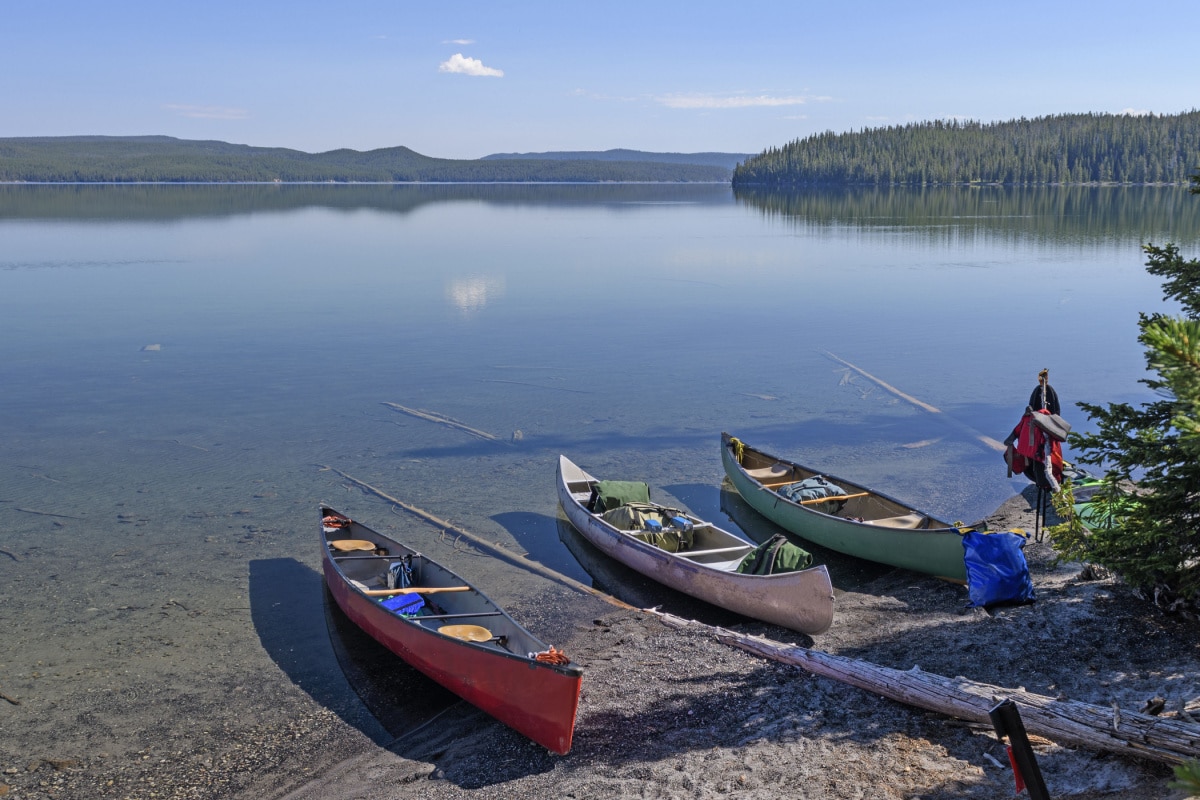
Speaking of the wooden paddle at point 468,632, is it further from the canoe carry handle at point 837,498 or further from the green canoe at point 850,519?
the canoe carry handle at point 837,498

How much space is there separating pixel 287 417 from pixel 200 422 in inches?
77.8

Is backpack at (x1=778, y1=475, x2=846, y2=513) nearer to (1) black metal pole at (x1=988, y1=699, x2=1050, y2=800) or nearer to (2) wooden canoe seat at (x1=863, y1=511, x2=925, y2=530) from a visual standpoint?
(2) wooden canoe seat at (x1=863, y1=511, x2=925, y2=530)

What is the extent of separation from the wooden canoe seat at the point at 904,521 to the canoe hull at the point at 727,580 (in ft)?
6.90

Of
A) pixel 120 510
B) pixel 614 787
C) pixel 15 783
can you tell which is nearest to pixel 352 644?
pixel 15 783

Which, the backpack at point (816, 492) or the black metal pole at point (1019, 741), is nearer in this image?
the black metal pole at point (1019, 741)

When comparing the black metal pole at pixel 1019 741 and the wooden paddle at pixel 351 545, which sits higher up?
the black metal pole at pixel 1019 741

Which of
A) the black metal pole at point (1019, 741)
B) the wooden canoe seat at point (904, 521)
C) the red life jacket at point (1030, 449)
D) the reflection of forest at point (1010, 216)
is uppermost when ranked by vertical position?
the reflection of forest at point (1010, 216)

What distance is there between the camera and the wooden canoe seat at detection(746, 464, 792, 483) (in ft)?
60.9

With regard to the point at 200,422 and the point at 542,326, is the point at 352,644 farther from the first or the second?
the point at 542,326

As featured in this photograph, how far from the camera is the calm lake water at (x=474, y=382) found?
706 inches

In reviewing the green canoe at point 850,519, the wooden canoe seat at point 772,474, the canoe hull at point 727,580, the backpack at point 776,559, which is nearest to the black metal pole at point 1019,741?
the canoe hull at point 727,580

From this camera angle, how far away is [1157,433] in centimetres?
879

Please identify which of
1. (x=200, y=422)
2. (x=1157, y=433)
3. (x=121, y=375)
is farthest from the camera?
(x=121, y=375)

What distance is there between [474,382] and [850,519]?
1477cm
